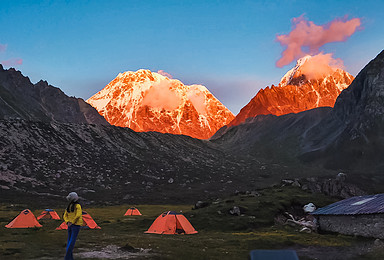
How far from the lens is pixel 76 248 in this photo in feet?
56.7

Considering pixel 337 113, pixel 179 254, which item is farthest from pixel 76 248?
pixel 337 113

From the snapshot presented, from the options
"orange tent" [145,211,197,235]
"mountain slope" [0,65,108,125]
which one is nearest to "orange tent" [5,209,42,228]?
"orange tent" [145,211,197,235]

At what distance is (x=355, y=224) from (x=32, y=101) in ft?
513

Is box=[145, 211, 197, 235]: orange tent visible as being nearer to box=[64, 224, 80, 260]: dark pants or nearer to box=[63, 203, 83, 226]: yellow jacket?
box=[64, 224, 80, 260]: dark pants

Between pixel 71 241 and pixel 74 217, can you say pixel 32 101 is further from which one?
pixel 71 241

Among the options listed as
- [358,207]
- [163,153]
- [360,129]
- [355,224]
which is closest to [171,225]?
[355,224]

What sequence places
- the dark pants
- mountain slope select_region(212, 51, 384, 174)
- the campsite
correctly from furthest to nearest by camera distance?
mountain slope select_region(212, 51, 384, 174), the campsite, the dark pants

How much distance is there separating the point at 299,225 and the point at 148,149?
9140cm

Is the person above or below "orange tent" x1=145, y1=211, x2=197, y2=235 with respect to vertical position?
above

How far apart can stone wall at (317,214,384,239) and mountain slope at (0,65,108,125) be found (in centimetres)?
11087

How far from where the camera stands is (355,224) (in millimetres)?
26438

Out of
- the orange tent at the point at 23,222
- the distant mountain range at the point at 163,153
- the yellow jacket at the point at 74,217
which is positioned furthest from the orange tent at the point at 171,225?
the distant mountain range at the point at 163,153

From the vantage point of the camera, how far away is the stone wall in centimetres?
2427

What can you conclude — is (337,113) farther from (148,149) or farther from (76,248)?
(76,248)
